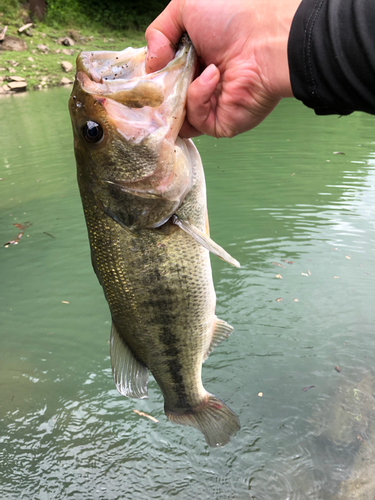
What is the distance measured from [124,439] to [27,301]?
6.85 feet

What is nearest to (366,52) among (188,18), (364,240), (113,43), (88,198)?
(188,18)

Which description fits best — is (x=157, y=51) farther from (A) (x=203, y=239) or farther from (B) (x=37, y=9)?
(B) (x=37, y=9)

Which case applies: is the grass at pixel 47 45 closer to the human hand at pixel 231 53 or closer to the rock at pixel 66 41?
the rock at pixel 66 41

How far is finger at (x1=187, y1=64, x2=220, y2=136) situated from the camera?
1.55 m

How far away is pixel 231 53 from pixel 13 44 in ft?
76.9

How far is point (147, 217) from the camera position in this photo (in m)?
1.78

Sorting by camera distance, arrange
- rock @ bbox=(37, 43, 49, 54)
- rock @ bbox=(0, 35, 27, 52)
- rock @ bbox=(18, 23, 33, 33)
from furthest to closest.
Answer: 1. rock @ bbox=(18, 23, 33, 33)
2. rock @ bbox=(37, 43, 49, 54)
3. rock @ bbox=(0, 35, 27, 52)

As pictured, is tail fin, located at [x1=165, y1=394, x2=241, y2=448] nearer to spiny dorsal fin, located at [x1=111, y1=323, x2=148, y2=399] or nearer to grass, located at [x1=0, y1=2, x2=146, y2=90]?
spiny dorsal fin, located at [x1=111, y1=323, x2=148, y2=399]

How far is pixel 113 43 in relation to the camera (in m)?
23.5

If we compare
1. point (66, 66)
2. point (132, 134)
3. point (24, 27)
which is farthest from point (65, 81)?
point (132, 134)

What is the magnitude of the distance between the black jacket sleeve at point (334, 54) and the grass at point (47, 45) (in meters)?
20.1

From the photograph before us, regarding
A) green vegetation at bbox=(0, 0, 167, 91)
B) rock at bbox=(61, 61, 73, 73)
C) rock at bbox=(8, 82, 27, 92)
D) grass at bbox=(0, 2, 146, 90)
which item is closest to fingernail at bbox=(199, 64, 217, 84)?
rock at bbox=(8, 82, 27, 92)

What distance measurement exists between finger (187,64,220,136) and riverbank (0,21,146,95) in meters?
18.9

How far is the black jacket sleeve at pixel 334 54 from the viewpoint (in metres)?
1.14
